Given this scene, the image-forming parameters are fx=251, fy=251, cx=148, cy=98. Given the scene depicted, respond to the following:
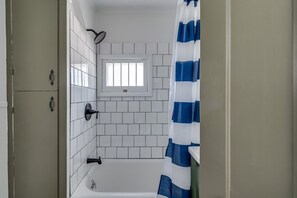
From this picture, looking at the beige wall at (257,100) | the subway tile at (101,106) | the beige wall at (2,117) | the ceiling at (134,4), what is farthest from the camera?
the subway tile at (101,106)

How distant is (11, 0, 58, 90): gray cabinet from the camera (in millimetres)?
1674

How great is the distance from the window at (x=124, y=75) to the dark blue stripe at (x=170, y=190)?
4.71ft

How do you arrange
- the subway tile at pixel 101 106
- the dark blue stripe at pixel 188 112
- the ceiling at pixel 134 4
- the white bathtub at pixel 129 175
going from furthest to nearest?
the subway tile at pixel 101 106
the white bathtub at pixel 129 175
the ceiling at pixel 134 4
the dark blue stripe at pixel 188 112

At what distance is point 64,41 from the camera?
5.58ft

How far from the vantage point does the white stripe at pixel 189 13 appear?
1641mm

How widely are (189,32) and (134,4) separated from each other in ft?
4.69

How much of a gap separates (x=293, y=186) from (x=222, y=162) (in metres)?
0.15

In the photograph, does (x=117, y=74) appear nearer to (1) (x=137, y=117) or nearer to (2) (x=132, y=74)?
(2) (x=132, y=74)

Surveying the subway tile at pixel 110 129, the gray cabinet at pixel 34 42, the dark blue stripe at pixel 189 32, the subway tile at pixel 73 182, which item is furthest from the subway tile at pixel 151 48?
the subway tile at pixel 73 182

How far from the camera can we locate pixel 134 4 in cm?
Result: 284

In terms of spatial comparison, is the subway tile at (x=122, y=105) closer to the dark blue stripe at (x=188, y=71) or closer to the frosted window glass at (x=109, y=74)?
the frosted window glass at (x=109, y=74)

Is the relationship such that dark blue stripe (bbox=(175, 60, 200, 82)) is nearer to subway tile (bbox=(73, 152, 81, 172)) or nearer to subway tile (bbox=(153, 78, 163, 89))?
subway tile (bbox=(73, 152, 81, 172))

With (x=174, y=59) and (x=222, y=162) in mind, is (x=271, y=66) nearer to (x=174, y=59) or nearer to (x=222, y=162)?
(x=222, y=162)

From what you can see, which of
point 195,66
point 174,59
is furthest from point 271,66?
point 174,59
